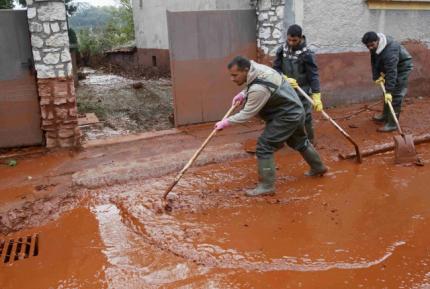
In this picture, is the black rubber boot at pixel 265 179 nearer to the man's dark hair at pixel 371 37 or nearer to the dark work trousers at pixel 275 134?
the dark work trousers at pixel 275 134

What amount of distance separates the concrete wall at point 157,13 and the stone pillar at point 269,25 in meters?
4.44

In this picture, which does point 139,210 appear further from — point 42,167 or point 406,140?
point 406,140

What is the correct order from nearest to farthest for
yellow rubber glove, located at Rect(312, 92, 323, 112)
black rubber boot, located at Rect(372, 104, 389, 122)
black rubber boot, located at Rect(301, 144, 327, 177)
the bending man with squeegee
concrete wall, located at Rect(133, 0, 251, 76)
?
the bending man with squeegee
black rubber boot, located at Rect(301, 144, 327, 177)
yellow rubber glove, located at Rect(312, 92, 323, 112)
black rubber boot, located at Rect(372, 104, 389, 122)
concrete wall, located at Rect(133, 0, 251, 76)

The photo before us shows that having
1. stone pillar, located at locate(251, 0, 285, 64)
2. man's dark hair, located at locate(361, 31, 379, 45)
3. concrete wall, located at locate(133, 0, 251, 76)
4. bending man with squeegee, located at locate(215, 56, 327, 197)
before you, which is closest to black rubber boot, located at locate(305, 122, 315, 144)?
bending man with squeegee, located at locate(215, 56, 327, 197)

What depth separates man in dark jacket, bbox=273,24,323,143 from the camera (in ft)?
17.6

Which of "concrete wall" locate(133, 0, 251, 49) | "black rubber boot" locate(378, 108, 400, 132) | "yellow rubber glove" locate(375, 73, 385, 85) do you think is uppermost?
"concrete wall" locate(133, 0, 251, 49)

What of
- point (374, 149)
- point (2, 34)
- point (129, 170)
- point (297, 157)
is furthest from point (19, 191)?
point (374, 149)

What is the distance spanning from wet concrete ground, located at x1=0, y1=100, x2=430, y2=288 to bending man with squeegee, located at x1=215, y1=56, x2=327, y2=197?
1.13 ft

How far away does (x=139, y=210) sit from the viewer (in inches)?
165

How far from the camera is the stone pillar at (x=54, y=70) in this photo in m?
5.49

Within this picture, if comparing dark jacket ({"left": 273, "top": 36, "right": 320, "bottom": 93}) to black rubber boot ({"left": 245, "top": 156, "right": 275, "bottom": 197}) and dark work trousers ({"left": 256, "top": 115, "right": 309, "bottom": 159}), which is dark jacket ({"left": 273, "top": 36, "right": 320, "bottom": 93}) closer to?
dark work trousers ({"left": 256, "top": 115, "right": 309, "bottom": 159})

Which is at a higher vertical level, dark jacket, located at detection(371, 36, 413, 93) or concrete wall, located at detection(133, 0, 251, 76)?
concrete wall, located at detection(133, 0, 251, 76)

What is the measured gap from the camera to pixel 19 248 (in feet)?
12.0

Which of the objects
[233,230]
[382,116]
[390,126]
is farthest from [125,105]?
[233,230]
